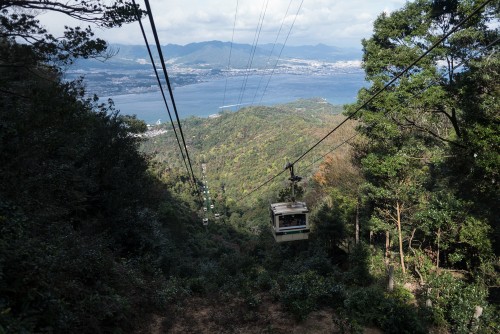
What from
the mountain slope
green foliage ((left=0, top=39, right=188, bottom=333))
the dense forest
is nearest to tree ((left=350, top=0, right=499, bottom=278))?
the dense forest

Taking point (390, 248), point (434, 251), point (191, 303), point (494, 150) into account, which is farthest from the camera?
point (390, 248)

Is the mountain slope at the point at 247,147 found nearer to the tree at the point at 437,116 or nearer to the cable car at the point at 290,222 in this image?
the tree at the point at 437,116

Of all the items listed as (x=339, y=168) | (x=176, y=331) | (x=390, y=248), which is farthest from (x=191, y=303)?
(x=339, y=168)

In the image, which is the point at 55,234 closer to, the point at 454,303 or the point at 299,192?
the point at 454,303

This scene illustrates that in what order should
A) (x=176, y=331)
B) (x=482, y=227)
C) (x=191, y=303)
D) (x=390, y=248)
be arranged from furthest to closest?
1. (x=390, y=248)
2. (x=482, y=227)
3. (x=191, y=303)
4. (x=176, y=331)

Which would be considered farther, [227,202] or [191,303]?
[227,202]

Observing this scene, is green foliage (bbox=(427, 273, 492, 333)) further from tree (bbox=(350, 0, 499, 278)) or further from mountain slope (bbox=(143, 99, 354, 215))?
mountain slope (bbox=(143, 99, 354, 215))

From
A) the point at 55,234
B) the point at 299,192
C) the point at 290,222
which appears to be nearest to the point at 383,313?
the point at 290,222

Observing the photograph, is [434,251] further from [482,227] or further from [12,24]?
[12,24]
